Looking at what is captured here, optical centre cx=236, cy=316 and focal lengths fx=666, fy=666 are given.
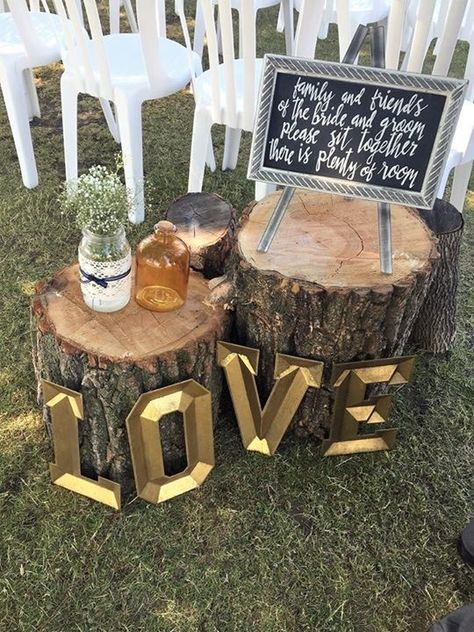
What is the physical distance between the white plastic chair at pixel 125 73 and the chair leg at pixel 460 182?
114 cm

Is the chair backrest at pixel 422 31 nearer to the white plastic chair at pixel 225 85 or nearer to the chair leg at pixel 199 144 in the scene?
the white plastic chair at pixel 225 85

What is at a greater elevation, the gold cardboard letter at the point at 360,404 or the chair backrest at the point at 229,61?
the chair backrest at the point at 229,61

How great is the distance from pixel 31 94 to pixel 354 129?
2.32 meters

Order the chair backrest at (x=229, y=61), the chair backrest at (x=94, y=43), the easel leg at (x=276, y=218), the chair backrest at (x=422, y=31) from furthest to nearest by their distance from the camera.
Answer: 1. the chair backrest at (x=94, y=43)
2. the chair backrest at (x=229, y=61)
3. the chair backrest at (x=422, y=31)
4. the easel leg at (x=276, y=218)

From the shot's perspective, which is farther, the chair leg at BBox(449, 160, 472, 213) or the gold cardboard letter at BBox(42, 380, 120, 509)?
the chair leg at BBox(449, 160, 472, 213)

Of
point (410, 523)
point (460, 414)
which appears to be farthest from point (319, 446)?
point (460, 414)

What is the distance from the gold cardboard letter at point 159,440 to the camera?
5.79 feet

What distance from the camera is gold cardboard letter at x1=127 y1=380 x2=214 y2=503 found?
1.77 m

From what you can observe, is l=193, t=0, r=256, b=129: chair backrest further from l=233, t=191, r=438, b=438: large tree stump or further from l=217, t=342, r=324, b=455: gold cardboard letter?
l=217, t=342, r=324, b=455: gold cardboard letter

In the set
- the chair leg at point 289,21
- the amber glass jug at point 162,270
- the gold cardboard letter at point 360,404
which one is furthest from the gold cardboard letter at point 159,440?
the chair leg at point 289,21

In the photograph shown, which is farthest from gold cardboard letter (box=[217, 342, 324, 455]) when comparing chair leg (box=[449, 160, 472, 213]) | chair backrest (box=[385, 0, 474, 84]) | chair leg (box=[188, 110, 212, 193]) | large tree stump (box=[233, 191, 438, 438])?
chair leg (box=[449, 160, 472, 213])

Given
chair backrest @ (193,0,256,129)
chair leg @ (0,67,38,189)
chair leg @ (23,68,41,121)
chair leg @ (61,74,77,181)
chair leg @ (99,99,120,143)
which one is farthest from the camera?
chair leg @ (23,68,41,121)

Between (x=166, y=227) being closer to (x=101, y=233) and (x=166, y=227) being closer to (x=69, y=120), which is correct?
(x=101, y=233)

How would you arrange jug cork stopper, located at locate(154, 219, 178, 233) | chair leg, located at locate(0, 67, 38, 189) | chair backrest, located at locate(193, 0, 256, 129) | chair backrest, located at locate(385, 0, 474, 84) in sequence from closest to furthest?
jug cork stopper, located at locate(154, 219, 178, 233)
chair backrest, located at locate(385, 0, 474, 84)
chair backrest, located at locate(193, 0, 256, 129)
chair leg, located at locate(0, 67, 38, 189)
